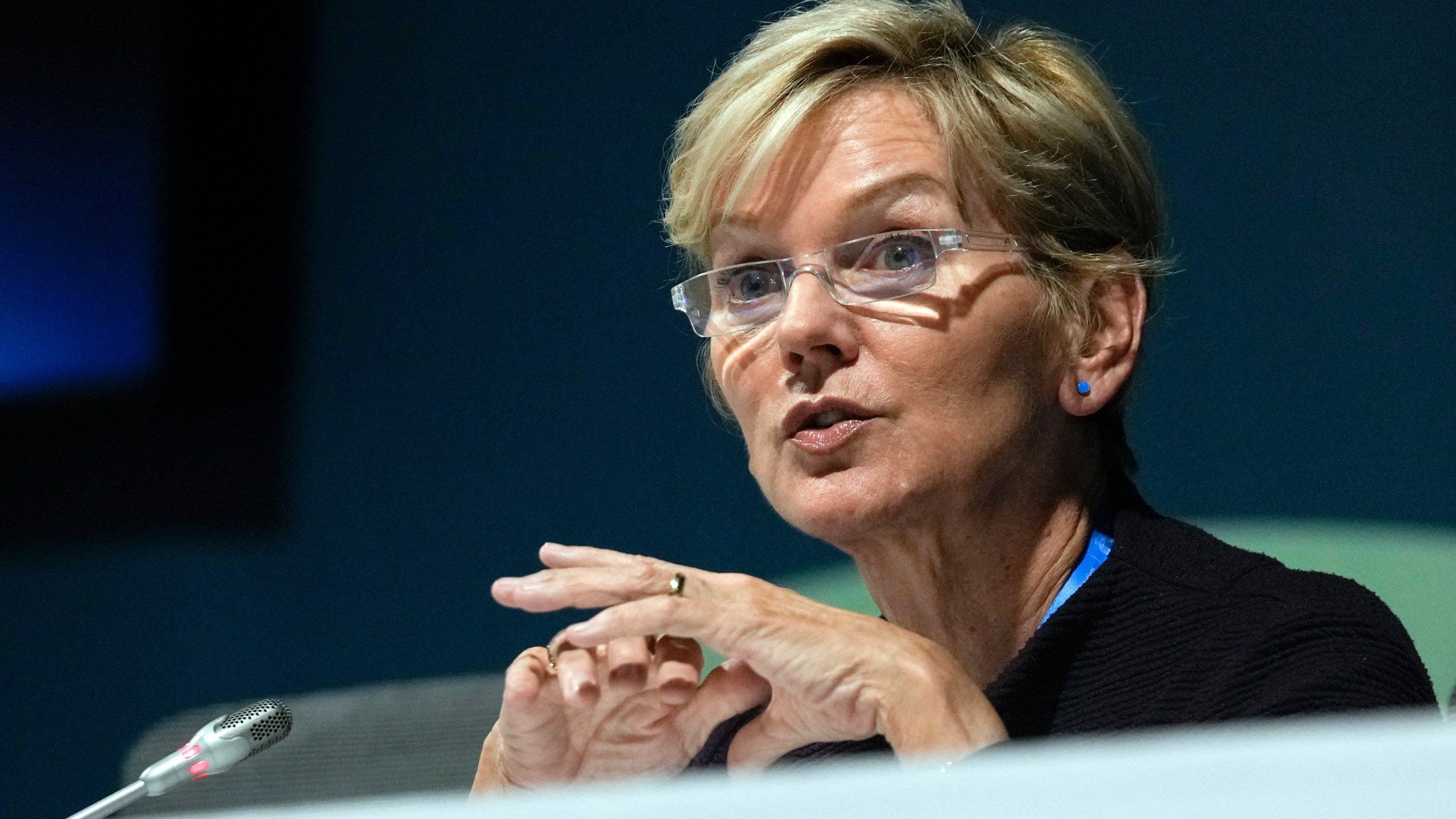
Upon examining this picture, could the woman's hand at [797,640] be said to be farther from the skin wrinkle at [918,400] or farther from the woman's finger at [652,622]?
the skin wrinkle at [918,400]

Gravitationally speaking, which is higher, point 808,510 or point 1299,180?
point 1299,180

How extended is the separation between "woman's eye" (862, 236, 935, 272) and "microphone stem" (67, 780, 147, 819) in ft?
2.83

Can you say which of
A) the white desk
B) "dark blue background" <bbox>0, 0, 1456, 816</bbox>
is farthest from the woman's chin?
"dark blue background" <bbox>0, 0, 1456, 816</bbox>

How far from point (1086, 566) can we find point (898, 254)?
0.39 metres

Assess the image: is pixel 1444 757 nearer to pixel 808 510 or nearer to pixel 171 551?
pixel 808 510

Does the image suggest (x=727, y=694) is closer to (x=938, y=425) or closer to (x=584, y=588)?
(x=584, y=588)

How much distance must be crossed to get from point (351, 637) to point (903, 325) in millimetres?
2072

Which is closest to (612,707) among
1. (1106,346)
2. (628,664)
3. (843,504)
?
(628,664)

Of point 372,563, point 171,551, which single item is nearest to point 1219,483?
point 372,563

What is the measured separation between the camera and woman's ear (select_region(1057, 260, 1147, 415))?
149 cm

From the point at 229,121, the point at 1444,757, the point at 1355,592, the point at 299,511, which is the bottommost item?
the point at 299,511

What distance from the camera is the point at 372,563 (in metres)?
3.15

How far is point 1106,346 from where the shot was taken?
1515 mm

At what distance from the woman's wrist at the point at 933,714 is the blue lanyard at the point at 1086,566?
363 millimetres
